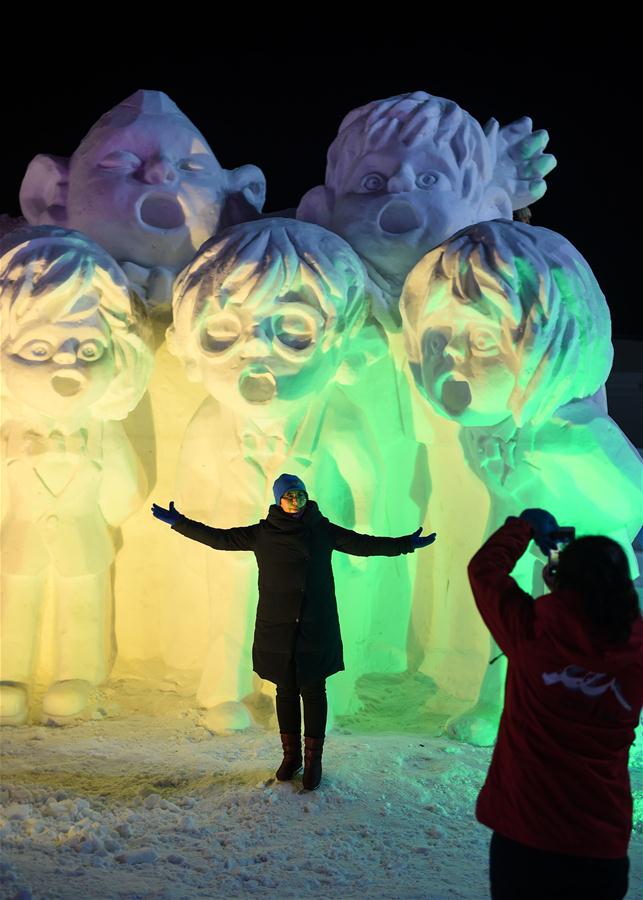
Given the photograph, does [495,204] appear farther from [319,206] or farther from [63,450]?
[63,450]

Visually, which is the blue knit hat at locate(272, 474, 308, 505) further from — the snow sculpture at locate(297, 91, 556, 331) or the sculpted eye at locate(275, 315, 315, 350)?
the snow sculpture at locate(297, 91, 556, 331)

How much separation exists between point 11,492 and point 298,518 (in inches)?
60.9

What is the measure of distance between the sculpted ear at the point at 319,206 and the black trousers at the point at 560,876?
3154 millimetres

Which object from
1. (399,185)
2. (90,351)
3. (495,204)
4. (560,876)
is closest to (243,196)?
(399,185)

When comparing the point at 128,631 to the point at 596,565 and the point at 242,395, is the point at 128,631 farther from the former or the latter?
the point at 596,565

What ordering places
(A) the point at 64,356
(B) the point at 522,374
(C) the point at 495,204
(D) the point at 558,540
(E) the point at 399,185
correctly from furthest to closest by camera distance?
(C) the point at 495,204, (E) the point at 399,185, (A) the point at 64,356, (B) the point at 522,374, (D) the point at 558,540

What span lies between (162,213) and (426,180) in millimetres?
1134

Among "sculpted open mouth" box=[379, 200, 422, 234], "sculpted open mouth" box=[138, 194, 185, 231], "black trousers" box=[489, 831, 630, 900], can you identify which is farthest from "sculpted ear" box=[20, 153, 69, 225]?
"black trousers" box=[489, 831, 630, 900]

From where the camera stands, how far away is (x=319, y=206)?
5020 millimetres

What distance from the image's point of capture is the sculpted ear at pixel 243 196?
205 inches

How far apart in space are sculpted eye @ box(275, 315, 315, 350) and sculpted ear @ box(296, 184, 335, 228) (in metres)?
0.86

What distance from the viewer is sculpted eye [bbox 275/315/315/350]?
4.23 metres

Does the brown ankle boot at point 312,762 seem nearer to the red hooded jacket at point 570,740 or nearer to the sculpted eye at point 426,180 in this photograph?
the red hooded jacket at point 570,740

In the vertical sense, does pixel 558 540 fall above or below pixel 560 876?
above
